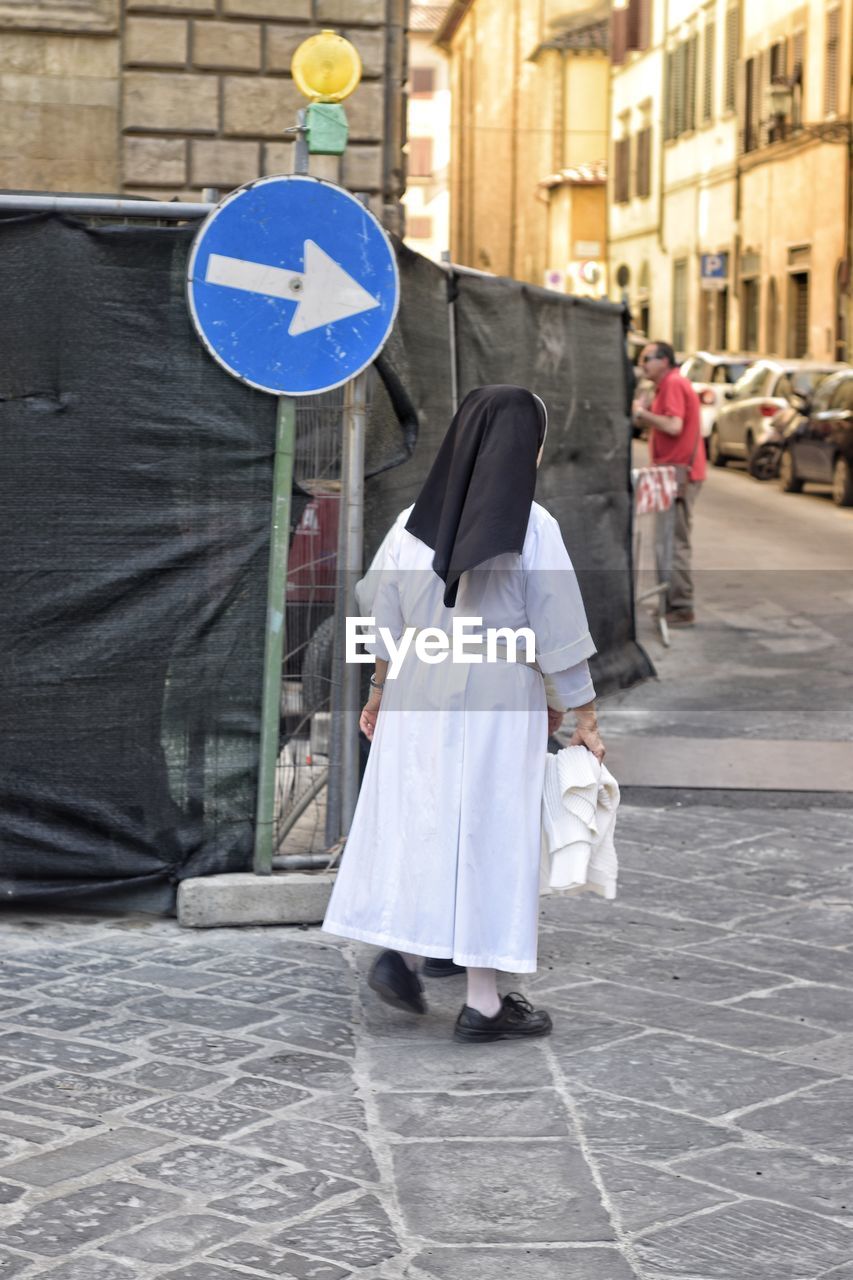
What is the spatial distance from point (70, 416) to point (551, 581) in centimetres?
187

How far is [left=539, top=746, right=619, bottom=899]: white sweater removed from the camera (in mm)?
5520

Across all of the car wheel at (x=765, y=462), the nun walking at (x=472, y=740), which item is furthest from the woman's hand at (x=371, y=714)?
the car wheel at (x=765, y=462)

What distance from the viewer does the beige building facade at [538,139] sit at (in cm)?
5922

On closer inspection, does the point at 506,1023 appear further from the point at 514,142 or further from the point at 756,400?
the point at 514,142

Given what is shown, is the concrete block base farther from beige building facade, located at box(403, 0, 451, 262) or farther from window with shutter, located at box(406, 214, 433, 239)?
window with shutter, located at box(406, 214, 433, 239)

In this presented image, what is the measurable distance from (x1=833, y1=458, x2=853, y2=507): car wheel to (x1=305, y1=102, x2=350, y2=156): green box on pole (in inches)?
671

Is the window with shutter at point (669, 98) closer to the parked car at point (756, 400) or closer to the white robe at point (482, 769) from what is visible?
the parked car at point (756, 400)

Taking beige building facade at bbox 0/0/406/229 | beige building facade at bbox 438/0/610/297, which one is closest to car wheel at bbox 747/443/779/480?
beige building facade at bbox 0/0/406/229

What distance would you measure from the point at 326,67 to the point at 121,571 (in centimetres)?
170

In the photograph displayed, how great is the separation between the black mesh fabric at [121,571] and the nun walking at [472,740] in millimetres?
1220

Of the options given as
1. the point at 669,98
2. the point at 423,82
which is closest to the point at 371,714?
the point at 669,98

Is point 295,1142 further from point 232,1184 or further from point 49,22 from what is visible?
point 49,22

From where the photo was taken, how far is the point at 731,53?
4441 centimetres

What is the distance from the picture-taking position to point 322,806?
279 inches
